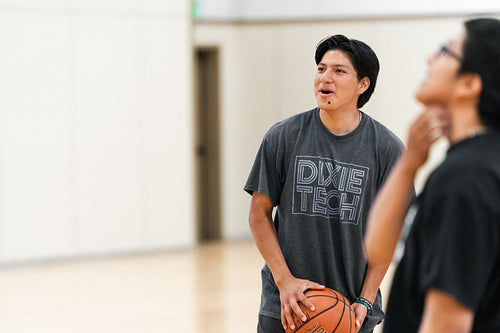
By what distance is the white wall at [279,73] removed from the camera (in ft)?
26.9

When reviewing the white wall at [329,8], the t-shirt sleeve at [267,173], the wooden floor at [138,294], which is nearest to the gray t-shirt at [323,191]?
the t-shirt sleeve at [267,173]

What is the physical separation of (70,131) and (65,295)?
89.4 inches

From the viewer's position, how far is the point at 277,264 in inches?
100

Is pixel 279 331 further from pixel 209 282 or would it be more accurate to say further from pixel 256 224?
pixel 209 282

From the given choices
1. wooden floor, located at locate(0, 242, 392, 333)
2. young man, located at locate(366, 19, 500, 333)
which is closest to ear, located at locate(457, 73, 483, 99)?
young man, located at locate(366, 19, 500, 333)

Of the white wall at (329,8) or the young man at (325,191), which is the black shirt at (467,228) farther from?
the white wall at (329,8)

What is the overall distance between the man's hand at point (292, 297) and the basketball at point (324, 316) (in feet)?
0.06

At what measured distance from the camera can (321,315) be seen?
2463mm

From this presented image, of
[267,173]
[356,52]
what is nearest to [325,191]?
[267,173]

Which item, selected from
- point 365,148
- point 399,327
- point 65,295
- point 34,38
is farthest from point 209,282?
point 399,327

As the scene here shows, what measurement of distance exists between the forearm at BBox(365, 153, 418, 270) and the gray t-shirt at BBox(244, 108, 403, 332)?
3.43 feet

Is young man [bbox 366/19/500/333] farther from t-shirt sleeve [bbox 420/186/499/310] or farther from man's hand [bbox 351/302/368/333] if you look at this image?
man's hand [bbox 351/302/368/333]

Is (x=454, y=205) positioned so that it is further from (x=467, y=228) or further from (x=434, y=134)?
(x=434, y=134)

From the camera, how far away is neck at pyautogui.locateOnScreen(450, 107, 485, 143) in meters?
1.36
